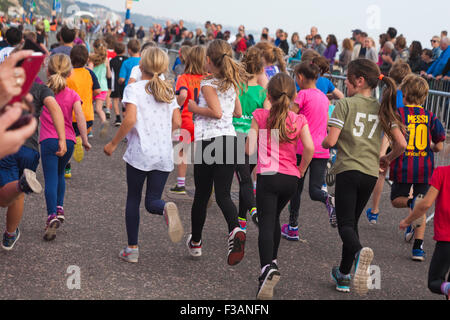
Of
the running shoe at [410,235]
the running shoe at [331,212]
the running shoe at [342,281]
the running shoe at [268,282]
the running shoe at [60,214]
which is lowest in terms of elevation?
the running shoe at [410,235]

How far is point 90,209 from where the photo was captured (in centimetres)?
718

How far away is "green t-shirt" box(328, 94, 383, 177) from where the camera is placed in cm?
507

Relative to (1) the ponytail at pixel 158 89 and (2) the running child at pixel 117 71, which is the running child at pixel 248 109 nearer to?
(1) the ponytail at pixel 158 89

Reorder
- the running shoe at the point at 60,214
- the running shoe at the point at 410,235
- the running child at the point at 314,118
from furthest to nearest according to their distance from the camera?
the running shoe at the point at 410,235
the running shoe at the point at 60,214
the running child at the point at 314,118

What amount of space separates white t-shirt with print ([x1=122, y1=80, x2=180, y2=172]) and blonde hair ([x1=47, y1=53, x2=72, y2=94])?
42.6 inches

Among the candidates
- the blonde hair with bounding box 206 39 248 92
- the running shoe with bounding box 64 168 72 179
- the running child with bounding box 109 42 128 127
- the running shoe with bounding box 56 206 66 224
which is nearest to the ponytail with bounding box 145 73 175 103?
the blonde hair with bounding box 206 39 248 92

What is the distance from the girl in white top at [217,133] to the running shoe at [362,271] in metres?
1.14

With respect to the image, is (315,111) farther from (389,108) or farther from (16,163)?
(16,163)

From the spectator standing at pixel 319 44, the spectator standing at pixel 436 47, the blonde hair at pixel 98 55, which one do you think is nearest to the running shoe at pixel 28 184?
the blonde hair at pixel 98 55

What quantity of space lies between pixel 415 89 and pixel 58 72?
3.52 meters

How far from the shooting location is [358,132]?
201 inches

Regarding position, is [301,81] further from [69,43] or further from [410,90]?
[69,43]

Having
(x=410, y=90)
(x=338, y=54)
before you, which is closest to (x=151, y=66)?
(x=410, y=90)

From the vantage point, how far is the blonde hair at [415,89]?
6.18 metres
